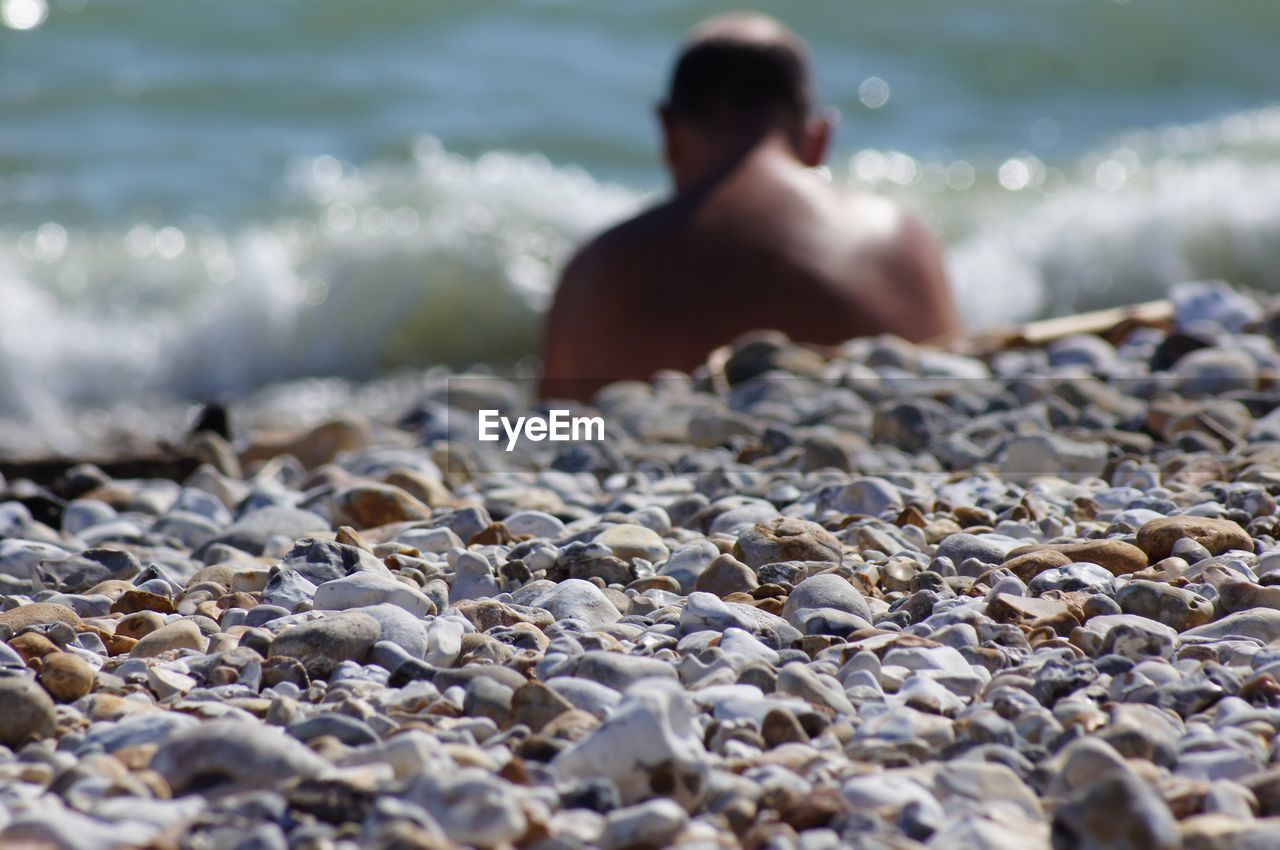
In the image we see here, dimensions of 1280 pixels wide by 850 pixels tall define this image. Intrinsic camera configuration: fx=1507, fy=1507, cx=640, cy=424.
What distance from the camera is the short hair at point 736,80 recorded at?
364cm

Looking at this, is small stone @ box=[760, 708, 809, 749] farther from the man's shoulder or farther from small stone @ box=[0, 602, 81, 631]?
the man's shoulder

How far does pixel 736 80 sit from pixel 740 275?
65cm

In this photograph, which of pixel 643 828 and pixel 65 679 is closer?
pixel 643 828

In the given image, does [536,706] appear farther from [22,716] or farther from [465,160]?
[465,160]

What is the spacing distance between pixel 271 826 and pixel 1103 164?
6816 mm

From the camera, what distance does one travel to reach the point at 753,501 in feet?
6.32

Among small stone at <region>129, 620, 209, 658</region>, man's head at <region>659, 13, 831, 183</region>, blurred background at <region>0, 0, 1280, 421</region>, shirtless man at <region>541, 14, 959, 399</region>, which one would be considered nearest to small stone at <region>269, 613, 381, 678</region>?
small stone at <region>129, 620, 209, 658</region>

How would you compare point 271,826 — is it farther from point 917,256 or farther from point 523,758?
point 917,256

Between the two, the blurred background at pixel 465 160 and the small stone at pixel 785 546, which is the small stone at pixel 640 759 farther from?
the blurred background at pixel 465 160

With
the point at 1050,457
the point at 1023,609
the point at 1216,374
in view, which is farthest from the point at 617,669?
the point at 1216,374

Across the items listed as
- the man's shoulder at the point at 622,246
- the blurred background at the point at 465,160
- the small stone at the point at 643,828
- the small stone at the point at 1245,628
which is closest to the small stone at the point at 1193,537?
the small stone at the point at 1245,628

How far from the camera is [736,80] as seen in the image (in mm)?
3652

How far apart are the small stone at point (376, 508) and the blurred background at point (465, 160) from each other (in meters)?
3.53
